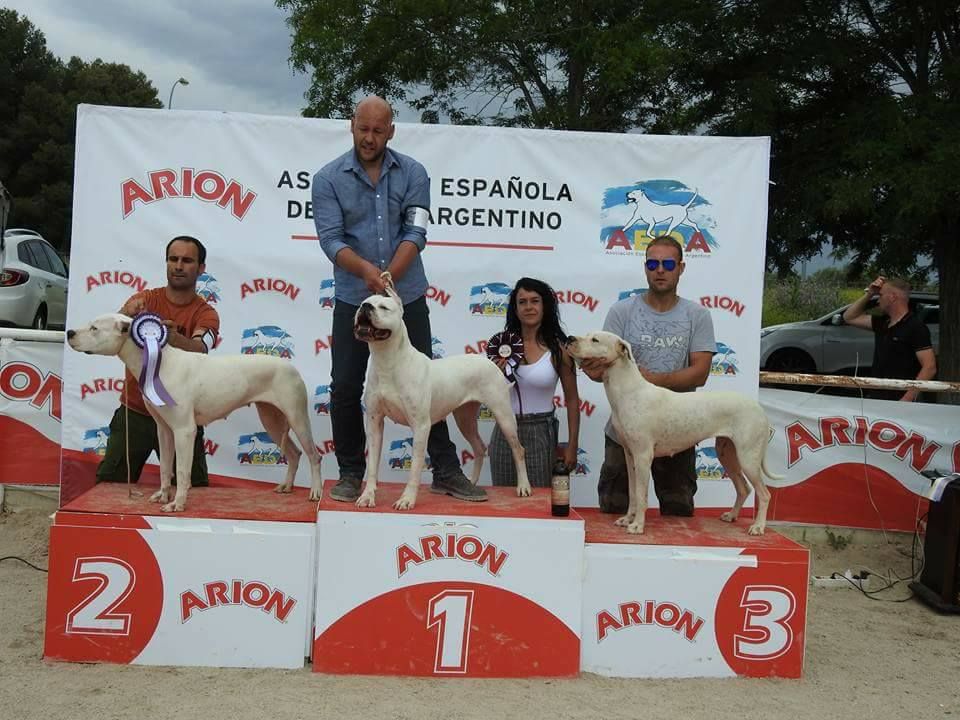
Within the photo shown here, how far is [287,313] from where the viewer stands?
20.1 ft

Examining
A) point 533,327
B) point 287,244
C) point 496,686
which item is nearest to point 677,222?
point 533,327

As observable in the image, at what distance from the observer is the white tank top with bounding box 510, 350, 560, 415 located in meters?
5.04

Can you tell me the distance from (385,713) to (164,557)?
1295 millimetres

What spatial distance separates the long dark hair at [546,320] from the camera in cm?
508

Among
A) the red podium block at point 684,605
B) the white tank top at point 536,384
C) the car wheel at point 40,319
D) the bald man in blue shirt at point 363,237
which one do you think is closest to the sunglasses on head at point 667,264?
the white tank top at point 536,384

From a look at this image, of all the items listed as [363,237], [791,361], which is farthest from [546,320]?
[791,361]

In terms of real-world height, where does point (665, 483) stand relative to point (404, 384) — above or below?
below

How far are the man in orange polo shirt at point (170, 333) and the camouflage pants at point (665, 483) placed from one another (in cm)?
237

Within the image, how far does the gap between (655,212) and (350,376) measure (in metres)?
2.92

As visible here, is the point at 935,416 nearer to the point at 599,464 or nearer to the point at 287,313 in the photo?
the point at 599,464

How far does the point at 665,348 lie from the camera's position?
→ 474cm

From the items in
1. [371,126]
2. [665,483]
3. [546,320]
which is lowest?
[665,483]

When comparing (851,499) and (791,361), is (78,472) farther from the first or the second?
(791,361)

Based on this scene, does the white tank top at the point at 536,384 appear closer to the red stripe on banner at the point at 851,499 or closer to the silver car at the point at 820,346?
the red stripe on banner at the point at 851,499
